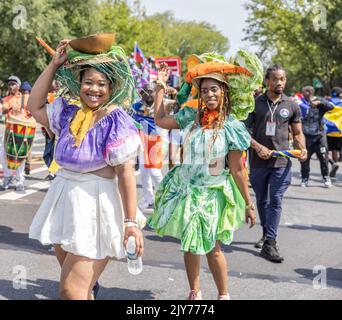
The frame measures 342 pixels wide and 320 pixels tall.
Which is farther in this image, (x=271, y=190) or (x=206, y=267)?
(x=271, y=190)

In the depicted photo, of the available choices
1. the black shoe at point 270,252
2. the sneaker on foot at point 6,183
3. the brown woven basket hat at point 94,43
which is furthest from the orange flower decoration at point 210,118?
the sneaker on foot at point 6,183

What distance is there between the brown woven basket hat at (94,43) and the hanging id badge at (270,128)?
2.85 m

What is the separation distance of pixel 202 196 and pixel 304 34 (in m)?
28.1

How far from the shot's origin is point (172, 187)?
4148mm

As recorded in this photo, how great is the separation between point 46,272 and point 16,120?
16.2 feet

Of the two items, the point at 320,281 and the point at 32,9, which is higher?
the point at 32,9

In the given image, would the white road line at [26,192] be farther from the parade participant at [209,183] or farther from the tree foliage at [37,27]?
the tree foliage at [37,27]

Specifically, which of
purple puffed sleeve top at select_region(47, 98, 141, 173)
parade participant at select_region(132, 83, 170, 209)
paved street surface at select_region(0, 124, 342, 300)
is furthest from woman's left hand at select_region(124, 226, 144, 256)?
parade participant at select_region(132, 83, 170, 209)

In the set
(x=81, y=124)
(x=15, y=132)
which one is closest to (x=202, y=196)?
(x=81, y=124)

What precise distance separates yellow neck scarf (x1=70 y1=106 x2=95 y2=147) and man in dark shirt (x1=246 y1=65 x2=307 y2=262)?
108 inches

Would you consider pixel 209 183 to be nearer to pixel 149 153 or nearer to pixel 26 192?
pixel 149 153

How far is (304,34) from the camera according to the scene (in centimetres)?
3022
